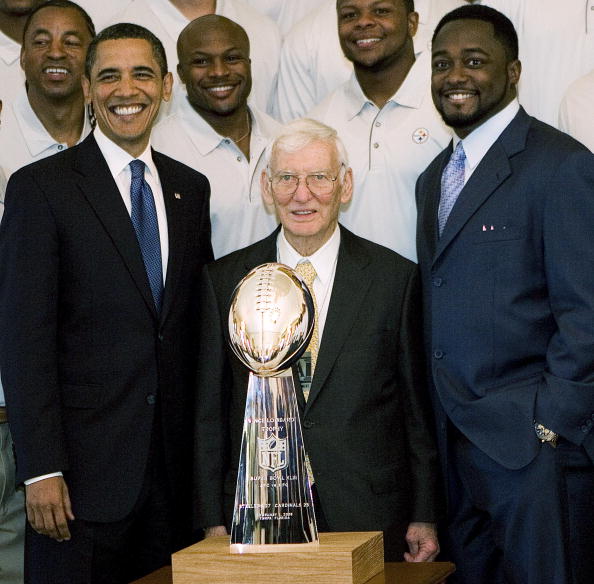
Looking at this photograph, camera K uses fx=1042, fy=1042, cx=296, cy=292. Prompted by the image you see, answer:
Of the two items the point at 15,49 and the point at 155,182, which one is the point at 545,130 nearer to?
the point at 155,182

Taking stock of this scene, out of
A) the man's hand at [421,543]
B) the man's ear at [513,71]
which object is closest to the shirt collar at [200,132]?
the man's ear at [513,71]

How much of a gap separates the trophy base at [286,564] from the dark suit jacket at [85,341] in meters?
0.95

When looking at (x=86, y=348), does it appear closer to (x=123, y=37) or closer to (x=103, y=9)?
(x=123, y=37)

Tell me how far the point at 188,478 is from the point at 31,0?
201cm

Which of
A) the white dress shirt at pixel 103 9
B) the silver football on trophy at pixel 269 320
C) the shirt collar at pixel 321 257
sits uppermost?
the white dress shirt at pixel 103 9

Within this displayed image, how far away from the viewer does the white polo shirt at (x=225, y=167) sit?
3680 millimetres

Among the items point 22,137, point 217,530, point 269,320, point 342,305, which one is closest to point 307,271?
point 342,305

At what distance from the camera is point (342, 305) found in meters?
2.86

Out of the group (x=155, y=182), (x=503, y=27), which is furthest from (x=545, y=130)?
(x=155, y=182)

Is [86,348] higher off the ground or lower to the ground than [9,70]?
lower

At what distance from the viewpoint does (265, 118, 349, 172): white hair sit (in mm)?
2951

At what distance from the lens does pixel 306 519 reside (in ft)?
6.44

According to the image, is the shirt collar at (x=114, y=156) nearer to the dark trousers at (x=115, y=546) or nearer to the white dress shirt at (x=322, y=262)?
the white dress shirt at (x=322, y=262)

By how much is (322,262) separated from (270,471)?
1.06 meters
